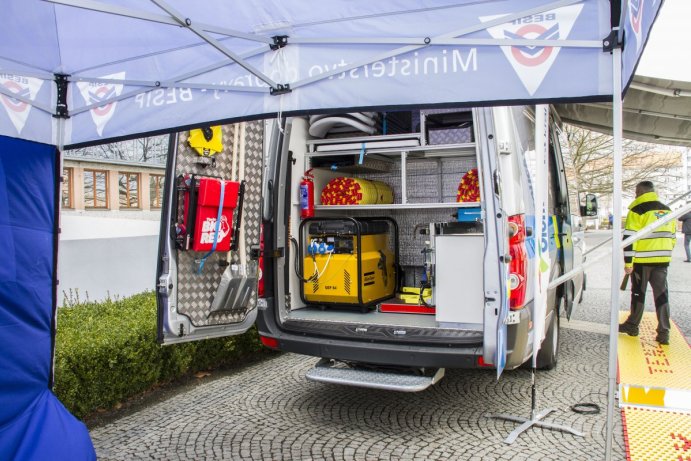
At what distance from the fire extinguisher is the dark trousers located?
388cm

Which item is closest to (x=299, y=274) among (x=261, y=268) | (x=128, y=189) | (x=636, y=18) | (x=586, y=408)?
(x=261, y=268)

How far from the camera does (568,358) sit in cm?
570

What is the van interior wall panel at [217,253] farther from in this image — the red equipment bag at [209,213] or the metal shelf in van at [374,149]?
the metal shelf in van at [374,149]

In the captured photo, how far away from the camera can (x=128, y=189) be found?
1812 cm

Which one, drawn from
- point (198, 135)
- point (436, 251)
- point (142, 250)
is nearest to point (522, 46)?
point (436, 251)

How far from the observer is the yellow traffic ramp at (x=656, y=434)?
3336 millimetres

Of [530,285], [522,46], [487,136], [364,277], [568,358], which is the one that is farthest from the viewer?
[568,358]

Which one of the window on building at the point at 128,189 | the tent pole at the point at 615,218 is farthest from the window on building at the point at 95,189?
the tent pole at the point at 615,218

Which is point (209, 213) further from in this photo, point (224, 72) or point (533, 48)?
point (533, 48)

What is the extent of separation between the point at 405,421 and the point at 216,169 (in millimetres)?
2388

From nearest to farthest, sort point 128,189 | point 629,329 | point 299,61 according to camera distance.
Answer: point 299,61 < point 629,329 < point 128,189

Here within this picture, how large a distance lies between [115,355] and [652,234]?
557 cm

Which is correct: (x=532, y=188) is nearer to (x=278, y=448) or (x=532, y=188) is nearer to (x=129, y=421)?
(x=278, y=448)

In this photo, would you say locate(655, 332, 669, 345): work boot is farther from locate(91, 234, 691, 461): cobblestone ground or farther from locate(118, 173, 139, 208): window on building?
locate(118, 173, 139, 208): window on building
